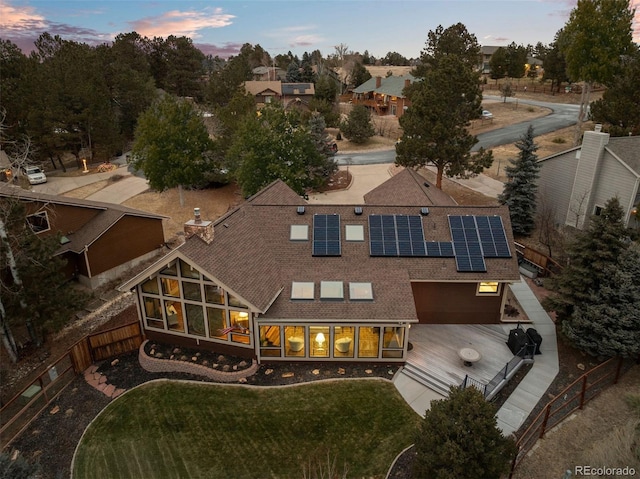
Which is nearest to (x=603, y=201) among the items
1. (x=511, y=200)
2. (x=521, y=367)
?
(x=511, y=200)

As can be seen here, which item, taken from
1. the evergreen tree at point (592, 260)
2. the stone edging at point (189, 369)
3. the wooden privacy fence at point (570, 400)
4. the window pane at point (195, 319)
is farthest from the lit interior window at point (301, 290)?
the evergreen tree at point (592, 260)

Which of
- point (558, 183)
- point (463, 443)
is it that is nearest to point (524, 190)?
point (558, 183)

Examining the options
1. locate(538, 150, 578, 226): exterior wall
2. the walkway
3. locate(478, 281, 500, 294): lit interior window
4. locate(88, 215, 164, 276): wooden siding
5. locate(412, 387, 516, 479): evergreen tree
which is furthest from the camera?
locate(538, 150, 578, 226): exterior wall

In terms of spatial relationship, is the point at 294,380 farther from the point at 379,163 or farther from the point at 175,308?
the point at 379,163

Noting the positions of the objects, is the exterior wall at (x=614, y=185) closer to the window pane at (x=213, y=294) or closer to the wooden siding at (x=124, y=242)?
the window pane at (x=213, y=294)

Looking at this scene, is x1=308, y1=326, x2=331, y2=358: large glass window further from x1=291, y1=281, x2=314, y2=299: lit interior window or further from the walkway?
the walkway

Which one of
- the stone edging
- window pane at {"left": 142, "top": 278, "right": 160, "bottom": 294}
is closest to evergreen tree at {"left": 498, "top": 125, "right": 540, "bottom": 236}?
the stone edging
